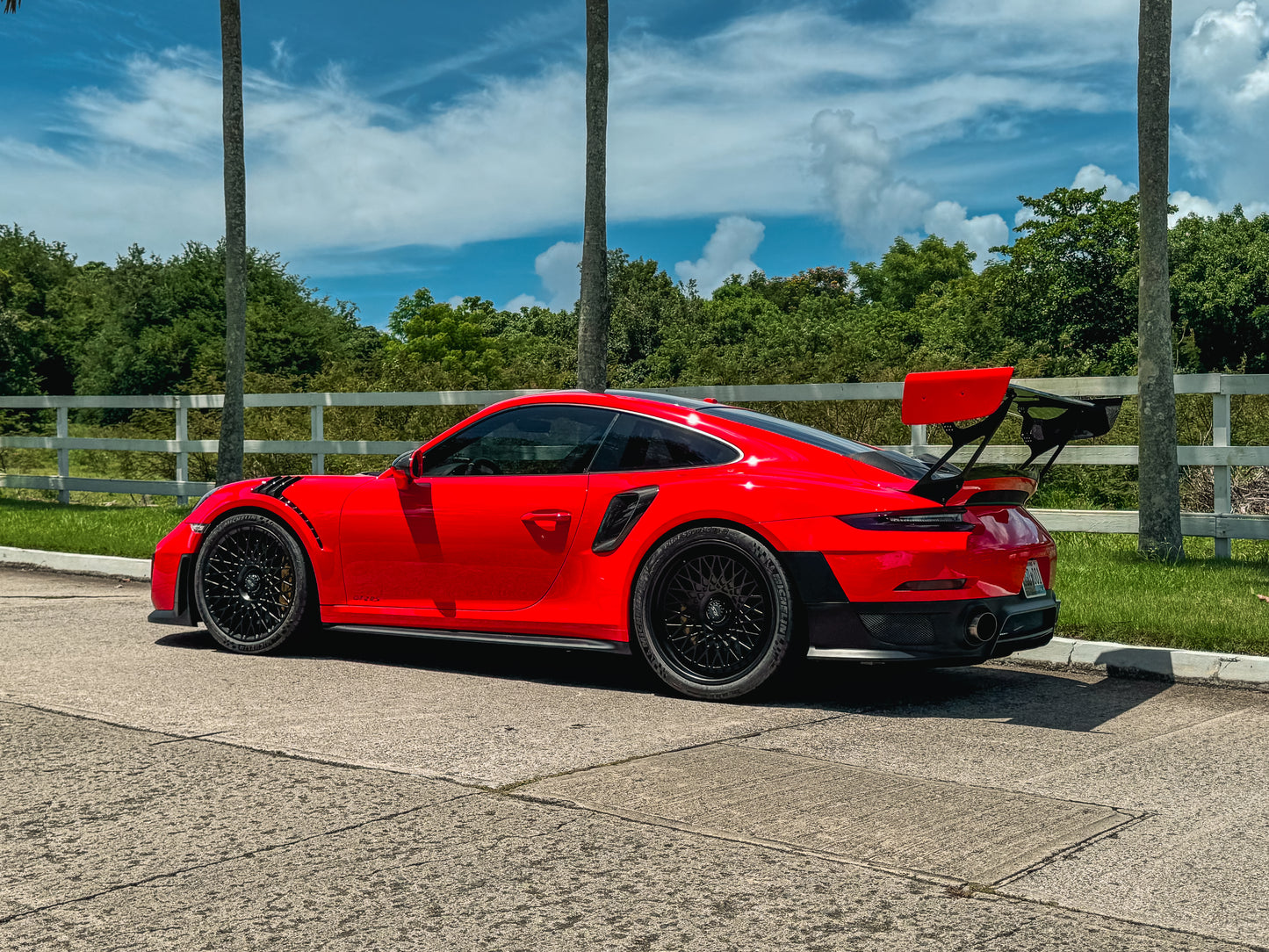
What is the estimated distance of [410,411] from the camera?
72.3 feet

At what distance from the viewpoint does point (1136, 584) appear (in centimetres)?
952

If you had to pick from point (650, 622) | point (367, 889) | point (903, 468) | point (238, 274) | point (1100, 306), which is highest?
point (1100, 306)

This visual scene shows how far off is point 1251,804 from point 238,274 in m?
15.0

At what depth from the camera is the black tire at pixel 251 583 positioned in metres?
7.50

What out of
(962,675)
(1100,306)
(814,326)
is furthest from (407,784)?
(814,326)

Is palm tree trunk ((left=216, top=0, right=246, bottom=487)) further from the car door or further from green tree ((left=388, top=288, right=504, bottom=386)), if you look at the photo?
green tree ((left=388, top=288, right=504, bottom=386))

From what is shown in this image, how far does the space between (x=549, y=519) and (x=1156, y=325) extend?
6.62 metres

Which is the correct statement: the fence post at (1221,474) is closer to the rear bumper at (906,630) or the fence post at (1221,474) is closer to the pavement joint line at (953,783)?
the rear bumper at (906,630)

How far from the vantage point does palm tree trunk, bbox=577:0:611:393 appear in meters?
14.0

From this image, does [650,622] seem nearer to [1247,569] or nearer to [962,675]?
[962,675]

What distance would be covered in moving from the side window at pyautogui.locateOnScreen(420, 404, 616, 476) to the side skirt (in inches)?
32.8

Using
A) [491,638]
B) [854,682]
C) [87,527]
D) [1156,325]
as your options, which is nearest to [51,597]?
[491,638]

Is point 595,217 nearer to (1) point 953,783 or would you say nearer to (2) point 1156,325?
(2) point 1156,325

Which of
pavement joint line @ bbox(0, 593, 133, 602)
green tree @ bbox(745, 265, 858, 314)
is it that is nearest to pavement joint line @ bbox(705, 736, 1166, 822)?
pavement joint line @ bbox(0, 593, 133, 602)
